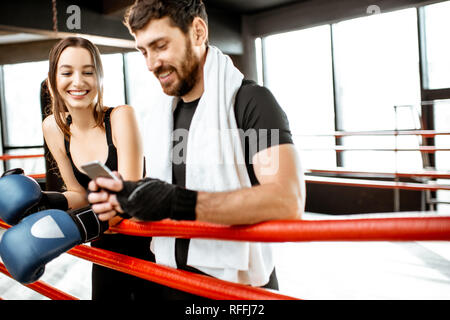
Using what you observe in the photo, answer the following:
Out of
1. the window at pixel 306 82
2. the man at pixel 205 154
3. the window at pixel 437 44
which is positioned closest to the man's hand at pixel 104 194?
the man at pixel 205 154

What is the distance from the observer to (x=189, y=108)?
3.82 feet

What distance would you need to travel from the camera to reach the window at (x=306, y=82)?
16.8 ft

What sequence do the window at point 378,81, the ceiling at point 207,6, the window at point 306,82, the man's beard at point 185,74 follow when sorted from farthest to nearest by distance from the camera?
1. the window at point 306,82
2. the window at point 378,81
3. the ceiling at point 207,6
4. the man's beard at point 185,74

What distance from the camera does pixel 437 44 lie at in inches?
167

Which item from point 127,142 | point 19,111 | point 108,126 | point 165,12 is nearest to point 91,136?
point 108,126

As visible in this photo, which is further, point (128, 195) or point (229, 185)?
point (229, 185)

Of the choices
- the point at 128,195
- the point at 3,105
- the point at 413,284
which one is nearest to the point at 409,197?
the point at 413,284

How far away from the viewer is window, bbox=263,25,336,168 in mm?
5133

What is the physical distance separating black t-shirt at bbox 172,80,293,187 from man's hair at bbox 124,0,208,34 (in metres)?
0.23

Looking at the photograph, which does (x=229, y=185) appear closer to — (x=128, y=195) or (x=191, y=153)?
(x=191, y=153)

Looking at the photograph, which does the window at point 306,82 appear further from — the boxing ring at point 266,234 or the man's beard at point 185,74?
the boxing ring at point 266,234

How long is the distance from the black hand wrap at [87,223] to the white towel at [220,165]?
0.26 m

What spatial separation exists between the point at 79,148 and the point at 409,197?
4075 mm

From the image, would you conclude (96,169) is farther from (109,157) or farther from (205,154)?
(109,157)
